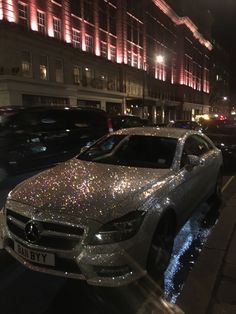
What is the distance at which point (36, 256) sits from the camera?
394 cm

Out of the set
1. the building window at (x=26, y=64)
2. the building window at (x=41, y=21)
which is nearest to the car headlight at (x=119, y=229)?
the building window at (x=26, y=64)

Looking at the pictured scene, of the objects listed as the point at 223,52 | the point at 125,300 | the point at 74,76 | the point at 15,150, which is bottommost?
the point at 125,300

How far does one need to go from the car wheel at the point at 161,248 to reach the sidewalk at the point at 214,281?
1.09ft

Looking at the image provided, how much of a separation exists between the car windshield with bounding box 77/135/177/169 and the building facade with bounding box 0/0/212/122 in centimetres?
1347

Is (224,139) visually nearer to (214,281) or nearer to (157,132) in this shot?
(157,132)

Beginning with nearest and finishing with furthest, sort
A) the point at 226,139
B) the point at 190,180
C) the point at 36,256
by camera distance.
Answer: the point at 36,256 → the point at 190,180 → the point at 226,139

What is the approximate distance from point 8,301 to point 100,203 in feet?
4.36

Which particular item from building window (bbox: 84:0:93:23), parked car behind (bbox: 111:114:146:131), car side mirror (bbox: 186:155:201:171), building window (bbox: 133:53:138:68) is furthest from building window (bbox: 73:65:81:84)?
car side mirror (bbox: 186:155:201:171)

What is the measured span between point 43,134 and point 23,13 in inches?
934

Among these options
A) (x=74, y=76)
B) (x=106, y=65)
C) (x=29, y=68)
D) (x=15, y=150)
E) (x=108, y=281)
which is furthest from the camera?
(x=106, y=65)

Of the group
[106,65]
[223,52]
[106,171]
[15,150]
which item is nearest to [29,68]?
[106,65]

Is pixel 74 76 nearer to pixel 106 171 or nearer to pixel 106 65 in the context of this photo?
pixel 106 65

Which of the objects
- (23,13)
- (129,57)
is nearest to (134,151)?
(23,13)

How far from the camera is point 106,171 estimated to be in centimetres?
510
